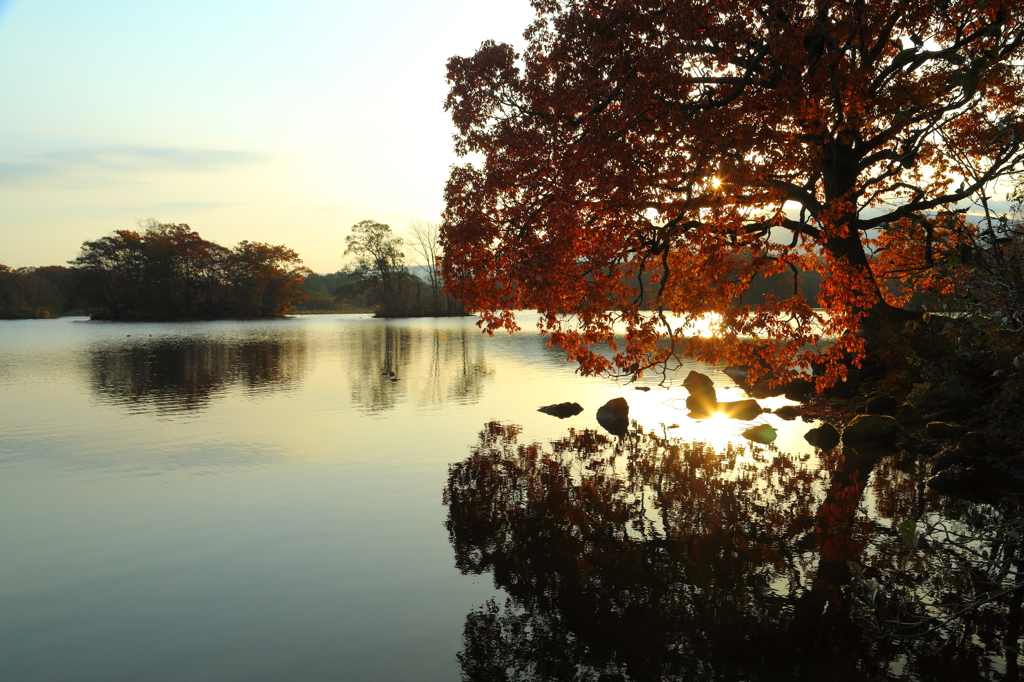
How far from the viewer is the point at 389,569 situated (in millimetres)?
10344

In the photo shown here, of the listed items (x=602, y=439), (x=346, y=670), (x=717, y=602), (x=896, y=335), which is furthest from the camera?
(x=896, y=335)

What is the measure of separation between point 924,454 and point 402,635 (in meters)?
15.0

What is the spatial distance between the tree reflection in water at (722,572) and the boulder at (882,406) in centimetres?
440

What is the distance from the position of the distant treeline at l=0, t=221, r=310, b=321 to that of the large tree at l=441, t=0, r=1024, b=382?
342ft

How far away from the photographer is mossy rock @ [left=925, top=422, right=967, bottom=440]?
17.3 meters

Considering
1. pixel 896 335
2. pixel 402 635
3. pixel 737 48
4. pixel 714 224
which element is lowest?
pixel 402 635

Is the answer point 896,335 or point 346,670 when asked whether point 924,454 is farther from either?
point 346,670

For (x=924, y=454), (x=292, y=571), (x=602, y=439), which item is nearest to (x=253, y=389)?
(x=602, y=439)

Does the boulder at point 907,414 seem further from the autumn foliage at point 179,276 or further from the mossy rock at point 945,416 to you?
the autumn foliage at point 179,276

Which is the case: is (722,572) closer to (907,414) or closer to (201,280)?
(907,414)

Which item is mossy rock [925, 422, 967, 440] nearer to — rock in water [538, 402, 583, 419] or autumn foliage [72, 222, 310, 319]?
rock in water [538, 402, 583, 419]

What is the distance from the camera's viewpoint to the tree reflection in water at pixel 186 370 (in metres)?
28.0

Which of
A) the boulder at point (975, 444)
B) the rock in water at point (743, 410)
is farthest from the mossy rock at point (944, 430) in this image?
the rock in water at point (743, 410)

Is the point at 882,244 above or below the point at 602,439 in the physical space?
above
